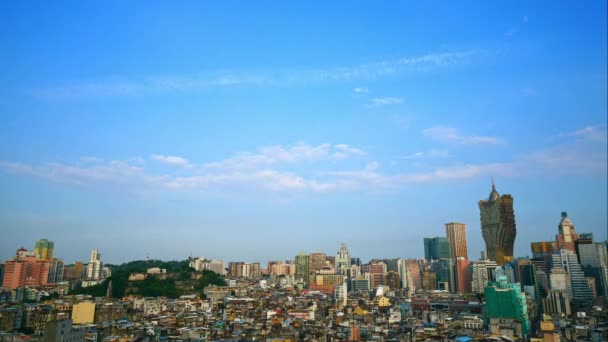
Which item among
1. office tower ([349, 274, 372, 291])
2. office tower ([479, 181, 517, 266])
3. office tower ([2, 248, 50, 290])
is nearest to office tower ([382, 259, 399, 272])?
office tower ([479, 181, 517, 266])

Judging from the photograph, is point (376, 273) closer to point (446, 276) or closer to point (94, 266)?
point (446, 276)

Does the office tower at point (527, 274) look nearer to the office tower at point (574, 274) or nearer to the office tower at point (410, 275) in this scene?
the office tower at point (574, 274)

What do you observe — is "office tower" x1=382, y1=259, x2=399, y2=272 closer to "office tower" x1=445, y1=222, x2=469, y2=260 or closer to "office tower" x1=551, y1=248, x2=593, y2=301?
"office tower" x1=445, y1=222, x2=469, y2=260

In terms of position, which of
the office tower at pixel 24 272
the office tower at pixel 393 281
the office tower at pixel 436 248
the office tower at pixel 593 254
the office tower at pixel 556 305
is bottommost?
the office tower at pixel 556 305

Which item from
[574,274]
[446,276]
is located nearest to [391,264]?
[446,276]

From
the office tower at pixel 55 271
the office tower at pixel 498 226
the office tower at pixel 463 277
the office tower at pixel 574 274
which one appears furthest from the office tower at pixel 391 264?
the office tower at pixel 55 271

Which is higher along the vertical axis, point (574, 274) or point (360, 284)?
point (574, 274)
